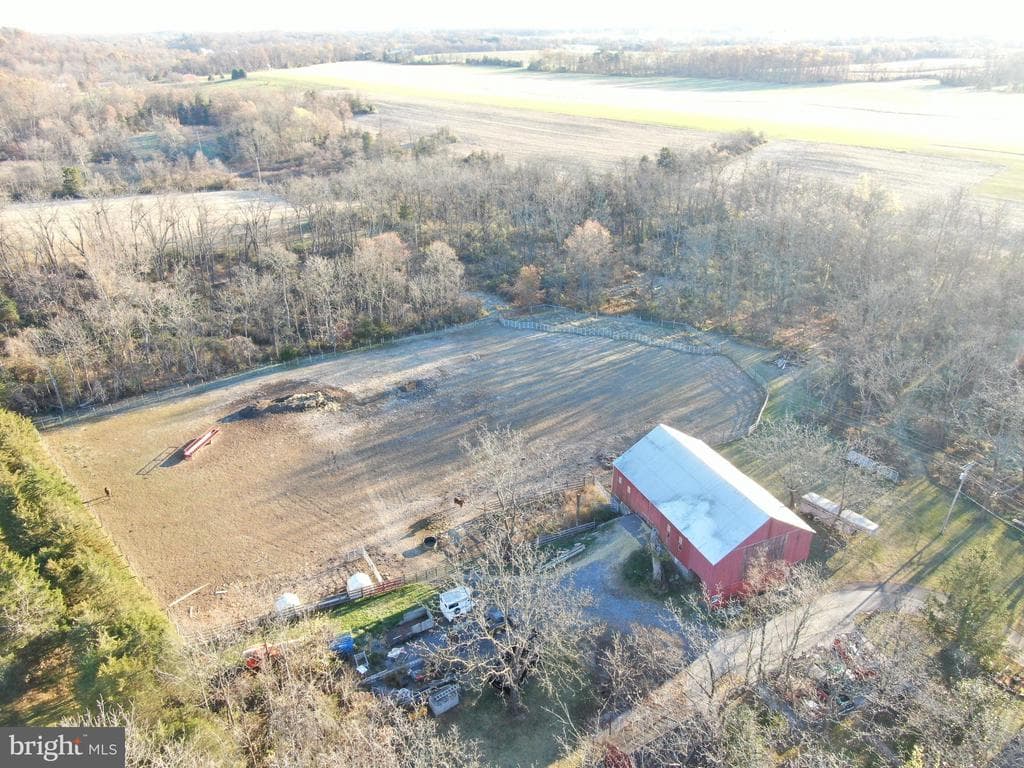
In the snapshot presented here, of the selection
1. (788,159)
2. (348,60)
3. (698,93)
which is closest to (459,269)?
(788,159)

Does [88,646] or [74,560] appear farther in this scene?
[74,560]

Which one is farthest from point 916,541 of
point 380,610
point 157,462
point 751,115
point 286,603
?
point 751,115

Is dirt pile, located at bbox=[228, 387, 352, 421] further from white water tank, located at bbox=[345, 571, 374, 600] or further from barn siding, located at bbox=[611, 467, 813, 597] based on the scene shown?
barn siding, located at bbox=[611, 467, 813, 597]

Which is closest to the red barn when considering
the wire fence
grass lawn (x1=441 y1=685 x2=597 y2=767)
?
grass lawn (x1=441 y1=685 x2=597 y2=767)

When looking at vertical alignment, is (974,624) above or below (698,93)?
below

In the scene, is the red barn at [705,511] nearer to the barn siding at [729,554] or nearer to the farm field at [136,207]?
the barn siding at [729,554]

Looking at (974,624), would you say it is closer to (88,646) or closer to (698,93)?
(88,646)

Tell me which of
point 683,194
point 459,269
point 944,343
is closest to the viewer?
point 944,343
